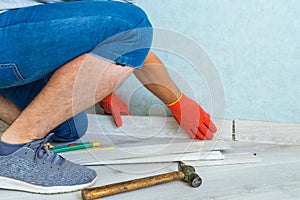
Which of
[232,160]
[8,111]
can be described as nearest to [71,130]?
[8,111]

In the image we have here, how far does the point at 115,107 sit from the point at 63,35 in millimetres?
671

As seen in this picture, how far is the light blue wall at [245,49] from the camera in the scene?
4.69 ft

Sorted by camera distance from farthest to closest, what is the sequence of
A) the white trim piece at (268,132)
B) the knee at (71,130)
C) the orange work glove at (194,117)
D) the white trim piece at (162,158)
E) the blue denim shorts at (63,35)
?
1. the white trim piece at (268,132)
2. the orange work glove at (194,117)
3. the knee at (71,130)
4. the white trim piece at (162,158)
5. the blue denim shorts at (63,35)

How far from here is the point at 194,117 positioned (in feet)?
4.58

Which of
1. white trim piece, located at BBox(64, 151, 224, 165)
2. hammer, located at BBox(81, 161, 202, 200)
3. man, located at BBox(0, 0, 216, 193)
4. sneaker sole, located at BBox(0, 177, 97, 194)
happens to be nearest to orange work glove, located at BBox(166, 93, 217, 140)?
white trim piece, located at BBox(64, 151, 224, 165)

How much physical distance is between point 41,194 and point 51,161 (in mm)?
88

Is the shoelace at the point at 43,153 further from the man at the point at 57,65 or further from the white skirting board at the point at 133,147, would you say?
the white skirting board at the point at 133,147

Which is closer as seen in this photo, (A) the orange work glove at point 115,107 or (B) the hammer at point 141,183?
(B) the hammer at point 141,183

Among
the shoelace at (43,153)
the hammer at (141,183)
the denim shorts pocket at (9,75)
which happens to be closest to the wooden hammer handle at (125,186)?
the hammer at (141,183)

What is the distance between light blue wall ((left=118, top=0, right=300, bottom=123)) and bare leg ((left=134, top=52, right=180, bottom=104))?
117 millimetres

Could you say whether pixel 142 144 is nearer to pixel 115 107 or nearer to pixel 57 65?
pixel 115 107

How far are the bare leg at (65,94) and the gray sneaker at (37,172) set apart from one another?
0.04 metres

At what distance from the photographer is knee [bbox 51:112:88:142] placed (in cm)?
126

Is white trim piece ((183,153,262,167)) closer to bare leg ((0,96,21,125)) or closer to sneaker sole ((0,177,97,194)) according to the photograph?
sneaker sole ((0,177,97,194))
